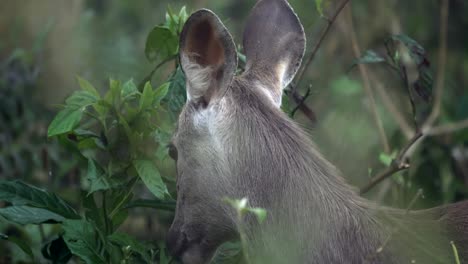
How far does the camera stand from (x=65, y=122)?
167 inches

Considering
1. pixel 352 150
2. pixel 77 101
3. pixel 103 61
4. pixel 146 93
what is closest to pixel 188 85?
pixel 146 93

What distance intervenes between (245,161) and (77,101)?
32.8 inches

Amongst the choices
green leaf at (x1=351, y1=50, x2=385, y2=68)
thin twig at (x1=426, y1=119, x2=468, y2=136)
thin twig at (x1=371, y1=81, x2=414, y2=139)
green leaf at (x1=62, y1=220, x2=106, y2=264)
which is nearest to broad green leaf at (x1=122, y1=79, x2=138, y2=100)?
green leaf at (x1=62, y1=220, x2=106, y2=264)

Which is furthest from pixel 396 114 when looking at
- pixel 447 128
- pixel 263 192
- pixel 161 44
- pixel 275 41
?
pixel 263 192

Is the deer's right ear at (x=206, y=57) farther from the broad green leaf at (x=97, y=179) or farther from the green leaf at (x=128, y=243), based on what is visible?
the green leaf at (x=128, y=243)

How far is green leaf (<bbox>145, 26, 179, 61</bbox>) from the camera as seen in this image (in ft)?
14.9

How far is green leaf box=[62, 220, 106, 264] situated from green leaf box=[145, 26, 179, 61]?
0.87m

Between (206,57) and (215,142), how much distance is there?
0.34 meters

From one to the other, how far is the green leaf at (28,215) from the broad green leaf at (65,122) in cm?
34

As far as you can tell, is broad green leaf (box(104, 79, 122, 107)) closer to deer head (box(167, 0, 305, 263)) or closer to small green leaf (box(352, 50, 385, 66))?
deer head (box(167, 0, 305, 263))

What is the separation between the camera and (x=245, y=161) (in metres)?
3.99

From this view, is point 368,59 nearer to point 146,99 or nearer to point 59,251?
point 146,99

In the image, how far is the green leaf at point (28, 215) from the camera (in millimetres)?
4176

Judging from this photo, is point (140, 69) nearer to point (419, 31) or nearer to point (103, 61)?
point (103, 61)
